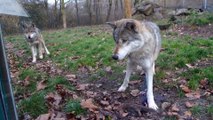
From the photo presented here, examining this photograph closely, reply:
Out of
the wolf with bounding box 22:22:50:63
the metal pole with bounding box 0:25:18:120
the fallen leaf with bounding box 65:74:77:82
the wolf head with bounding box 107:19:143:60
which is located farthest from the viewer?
the wolf with bounding box 22:22:50:63

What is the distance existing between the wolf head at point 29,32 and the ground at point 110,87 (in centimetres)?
93

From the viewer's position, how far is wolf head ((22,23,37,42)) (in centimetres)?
746

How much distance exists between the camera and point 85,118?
3246 millimetres

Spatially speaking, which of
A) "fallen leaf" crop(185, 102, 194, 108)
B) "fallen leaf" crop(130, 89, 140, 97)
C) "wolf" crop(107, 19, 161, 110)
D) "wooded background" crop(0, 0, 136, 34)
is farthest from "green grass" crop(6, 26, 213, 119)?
"wooded background" crop(0, 0, 136, 34)

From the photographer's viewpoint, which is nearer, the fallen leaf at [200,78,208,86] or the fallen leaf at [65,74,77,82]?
the fallen leaf at [200,78,208,86]

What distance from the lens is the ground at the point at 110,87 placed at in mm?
3477

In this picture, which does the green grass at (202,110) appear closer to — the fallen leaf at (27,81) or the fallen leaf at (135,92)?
the fallen leaf at (135,92)

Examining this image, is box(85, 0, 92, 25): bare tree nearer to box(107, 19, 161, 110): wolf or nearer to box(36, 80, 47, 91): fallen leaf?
box(36, 80, 47, 91): fallen leaf

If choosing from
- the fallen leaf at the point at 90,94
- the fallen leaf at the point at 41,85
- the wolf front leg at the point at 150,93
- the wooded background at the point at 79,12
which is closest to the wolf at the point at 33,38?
the fallen leaf at the point at 41,85

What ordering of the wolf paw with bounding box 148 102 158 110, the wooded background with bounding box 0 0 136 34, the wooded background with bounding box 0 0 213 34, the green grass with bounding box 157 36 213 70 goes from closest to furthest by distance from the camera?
the wolf paw with bounding box 148 102 158 110
the green grass with bounding box 157 36 213 70
the wooded background with bounding box 0 0 213 34
the wooded background with bounding box 0 0 136 34

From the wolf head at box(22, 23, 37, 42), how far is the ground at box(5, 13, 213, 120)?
0.93 metres

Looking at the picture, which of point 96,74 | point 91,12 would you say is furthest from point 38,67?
point 91,12

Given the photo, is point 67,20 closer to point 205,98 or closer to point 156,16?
point 156,16

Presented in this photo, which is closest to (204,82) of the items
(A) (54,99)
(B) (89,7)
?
(A) (54,99)
